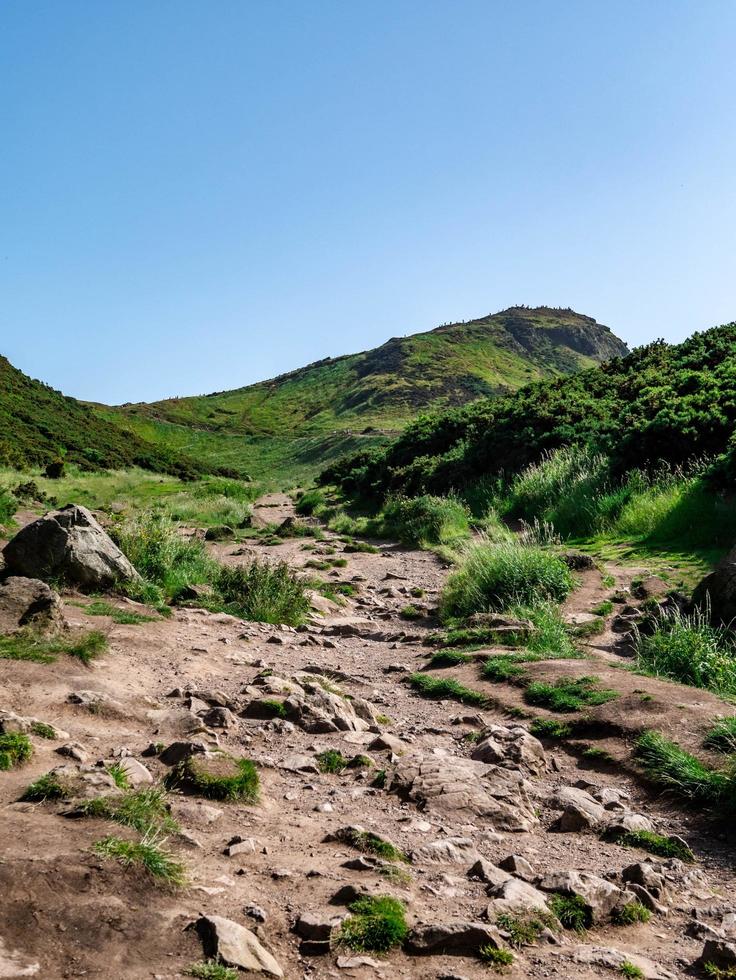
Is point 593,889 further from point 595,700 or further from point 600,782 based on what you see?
point 595,700

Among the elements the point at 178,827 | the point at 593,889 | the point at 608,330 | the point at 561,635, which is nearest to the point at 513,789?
the point at 593,889

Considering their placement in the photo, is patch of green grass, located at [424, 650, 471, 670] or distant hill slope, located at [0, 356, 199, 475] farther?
distant hill slope, located at [0, 356, 199, 475]

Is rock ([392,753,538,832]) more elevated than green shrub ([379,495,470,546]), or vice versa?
green shrub ([379,495,470,546])

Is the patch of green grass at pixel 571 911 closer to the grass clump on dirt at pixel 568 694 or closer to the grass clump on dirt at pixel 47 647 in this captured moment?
the grass clump on dirt at pixel 568 694

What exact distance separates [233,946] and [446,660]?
6.00 metres

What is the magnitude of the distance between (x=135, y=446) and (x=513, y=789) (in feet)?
137

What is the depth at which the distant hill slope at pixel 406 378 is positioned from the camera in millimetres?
83875

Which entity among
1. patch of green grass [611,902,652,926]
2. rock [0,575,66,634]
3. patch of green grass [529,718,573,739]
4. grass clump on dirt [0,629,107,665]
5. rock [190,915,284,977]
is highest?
rock [0,575,66,634]

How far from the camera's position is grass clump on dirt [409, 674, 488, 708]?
23.9 feet

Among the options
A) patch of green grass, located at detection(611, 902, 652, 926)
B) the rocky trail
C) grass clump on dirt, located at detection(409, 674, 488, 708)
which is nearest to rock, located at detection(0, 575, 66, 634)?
the rocky trail

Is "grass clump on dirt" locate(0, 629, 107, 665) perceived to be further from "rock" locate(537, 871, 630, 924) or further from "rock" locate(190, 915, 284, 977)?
"rock" locate(537, 871, 630, 924)

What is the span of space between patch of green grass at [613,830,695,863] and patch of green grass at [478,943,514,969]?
5.60ft

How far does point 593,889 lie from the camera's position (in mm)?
3639

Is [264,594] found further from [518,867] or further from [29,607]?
[518,867]
